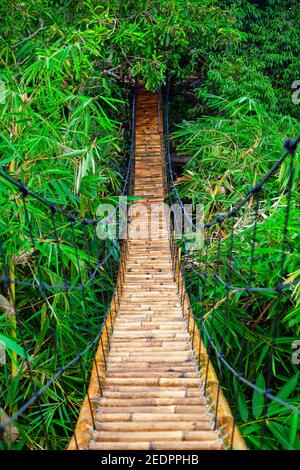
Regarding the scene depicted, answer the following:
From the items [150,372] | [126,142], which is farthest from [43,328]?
[126,142]

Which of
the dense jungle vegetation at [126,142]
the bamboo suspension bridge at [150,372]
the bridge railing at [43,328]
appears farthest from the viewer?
the dense jungle vegetation at [126,142]

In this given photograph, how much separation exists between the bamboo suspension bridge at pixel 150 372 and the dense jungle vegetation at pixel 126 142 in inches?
6.0

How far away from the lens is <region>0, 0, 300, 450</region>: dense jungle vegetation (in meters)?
2.03

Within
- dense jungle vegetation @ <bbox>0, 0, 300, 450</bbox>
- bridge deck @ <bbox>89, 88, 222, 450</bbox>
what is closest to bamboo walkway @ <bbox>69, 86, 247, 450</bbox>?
bridge deck @ <bbox>89, 88, 222, 450</bbox>

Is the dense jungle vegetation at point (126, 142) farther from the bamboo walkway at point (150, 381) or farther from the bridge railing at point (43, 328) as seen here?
the bamboo walkway at point (150, 381)

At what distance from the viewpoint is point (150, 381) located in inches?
66.2

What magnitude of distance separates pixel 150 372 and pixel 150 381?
8 cm

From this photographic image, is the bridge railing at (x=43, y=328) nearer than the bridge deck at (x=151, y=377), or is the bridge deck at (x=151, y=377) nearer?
the bridge deck at (x=151, y=377)

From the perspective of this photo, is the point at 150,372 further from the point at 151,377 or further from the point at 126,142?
the point at 126,142

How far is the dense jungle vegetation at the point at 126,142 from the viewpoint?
6.65 feet

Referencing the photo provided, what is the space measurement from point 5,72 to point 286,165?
1801mm

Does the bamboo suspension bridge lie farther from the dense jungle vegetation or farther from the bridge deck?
the dense jungle vegetation

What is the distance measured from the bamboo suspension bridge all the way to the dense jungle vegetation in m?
0.15

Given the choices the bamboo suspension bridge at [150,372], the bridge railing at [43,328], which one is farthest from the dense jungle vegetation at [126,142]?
the bamboo suspension bridge at [150,372]
